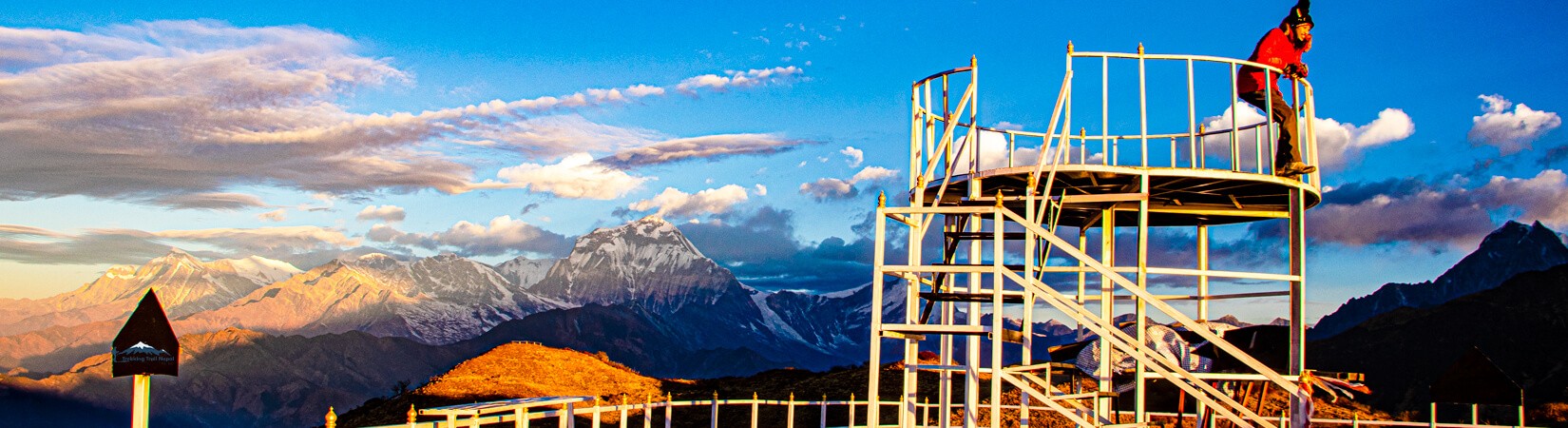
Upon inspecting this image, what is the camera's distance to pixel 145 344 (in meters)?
10.4

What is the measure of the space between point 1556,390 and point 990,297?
52013mm

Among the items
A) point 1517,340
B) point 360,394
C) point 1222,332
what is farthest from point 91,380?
point 1222,332

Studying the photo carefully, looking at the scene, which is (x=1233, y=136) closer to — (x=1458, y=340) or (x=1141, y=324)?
(x=1141, y=324)

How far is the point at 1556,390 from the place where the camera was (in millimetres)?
56688

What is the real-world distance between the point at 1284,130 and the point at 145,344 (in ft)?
46.8

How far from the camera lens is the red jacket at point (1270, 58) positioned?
1777 cm

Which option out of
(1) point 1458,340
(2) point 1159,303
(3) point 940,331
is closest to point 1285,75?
(2) point 1159,303

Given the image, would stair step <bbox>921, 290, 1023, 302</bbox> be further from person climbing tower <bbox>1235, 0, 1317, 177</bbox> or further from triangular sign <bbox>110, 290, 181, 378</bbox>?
triangular sign <bbox>110, 290, 181, 378</bbox>

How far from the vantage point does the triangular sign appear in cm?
1033

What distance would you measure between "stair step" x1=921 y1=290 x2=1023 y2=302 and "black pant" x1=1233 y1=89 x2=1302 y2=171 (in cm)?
419

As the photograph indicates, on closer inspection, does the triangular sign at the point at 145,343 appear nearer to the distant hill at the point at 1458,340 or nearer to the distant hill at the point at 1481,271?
the distant hill at the point at 1458,340

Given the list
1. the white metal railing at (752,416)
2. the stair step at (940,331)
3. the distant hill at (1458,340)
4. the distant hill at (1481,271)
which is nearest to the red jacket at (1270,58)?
the white metal railing at (752,416)

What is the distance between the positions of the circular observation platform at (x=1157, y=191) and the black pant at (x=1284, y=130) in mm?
345

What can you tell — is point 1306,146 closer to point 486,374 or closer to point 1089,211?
point 1089,211
